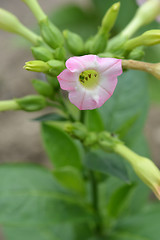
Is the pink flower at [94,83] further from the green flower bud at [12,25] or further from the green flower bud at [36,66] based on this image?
the green flower bud at [12,25]

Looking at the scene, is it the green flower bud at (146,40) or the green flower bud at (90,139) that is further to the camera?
the green flower bud at (90,139)

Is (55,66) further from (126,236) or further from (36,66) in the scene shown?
(126,236)

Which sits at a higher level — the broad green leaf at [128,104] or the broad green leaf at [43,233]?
the broad green leaf at [128,104]

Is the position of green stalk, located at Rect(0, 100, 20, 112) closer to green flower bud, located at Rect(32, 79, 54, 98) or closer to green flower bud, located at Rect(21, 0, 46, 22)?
green flower bud, located at Rect(32, 79, 54, 98)

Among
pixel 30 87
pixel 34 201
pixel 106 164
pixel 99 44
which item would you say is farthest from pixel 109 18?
pixel 30 87

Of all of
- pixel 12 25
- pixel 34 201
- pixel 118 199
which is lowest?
pixel 118 199

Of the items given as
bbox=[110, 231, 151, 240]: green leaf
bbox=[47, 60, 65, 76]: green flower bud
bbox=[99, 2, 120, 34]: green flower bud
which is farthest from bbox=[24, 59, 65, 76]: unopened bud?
bbox=[110, 231, 151, 240]: green leaf

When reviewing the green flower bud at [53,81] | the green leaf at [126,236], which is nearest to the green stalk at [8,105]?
the green flower bud at [53,81]
